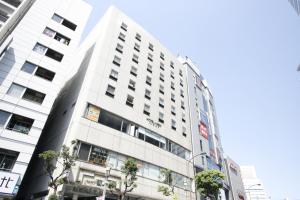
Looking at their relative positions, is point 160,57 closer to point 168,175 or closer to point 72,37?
point 72,37

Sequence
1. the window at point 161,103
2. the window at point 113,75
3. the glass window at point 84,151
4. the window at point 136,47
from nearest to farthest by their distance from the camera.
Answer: the glass window at point 84,151 → the window at point 113,75 → the window at point 161,103 → the window at point 136,47

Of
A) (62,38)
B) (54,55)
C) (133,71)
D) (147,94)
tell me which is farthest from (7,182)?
(133,71)

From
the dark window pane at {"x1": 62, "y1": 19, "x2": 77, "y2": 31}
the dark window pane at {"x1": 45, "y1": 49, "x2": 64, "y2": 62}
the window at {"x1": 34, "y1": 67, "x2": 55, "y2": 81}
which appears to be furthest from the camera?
the dark window pane at {"x1": 62, "y1": 19, "x2": 77, "y2": 31}

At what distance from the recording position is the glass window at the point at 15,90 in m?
22.5

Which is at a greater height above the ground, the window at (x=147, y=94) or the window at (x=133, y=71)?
the window at (x=133, y=71)

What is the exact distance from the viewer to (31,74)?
2469cm

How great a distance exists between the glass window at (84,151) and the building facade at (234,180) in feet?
148

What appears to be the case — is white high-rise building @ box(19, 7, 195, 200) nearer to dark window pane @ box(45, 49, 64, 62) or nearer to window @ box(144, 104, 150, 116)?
window @ box(144, 104, 150, 116)

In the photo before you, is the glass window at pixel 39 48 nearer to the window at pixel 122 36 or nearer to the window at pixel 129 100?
the window at pixel 122 36

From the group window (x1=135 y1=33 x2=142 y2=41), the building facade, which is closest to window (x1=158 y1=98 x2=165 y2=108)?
window (x1=135 y1=33 x2=142 y2=41)

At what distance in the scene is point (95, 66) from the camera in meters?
28.6

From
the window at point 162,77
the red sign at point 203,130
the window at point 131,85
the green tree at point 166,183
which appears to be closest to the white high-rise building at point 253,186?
the red sign at point 203,130

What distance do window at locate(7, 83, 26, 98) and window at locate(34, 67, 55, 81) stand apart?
2.95 m

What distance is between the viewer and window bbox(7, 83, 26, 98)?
2249 centimetres
